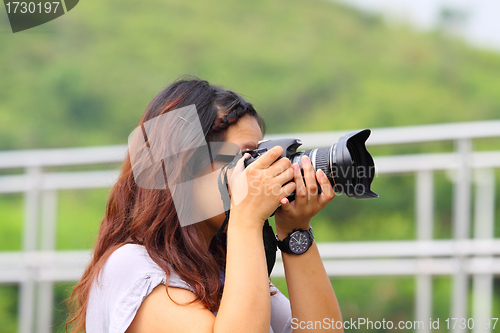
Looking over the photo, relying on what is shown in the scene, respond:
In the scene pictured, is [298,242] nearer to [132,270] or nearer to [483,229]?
[132,270]

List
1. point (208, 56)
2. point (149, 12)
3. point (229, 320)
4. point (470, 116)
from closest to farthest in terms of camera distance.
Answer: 1. point (229, 320)
2. point (470, 116)
3. point (208, 56)
4. point (149, 12)

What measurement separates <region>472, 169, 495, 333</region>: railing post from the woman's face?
0.95 m

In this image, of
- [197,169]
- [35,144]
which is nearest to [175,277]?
[197,169]

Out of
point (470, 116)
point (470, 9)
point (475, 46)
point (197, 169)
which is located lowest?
point (470, 116)

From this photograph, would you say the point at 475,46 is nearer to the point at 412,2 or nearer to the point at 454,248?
the point at 412,2

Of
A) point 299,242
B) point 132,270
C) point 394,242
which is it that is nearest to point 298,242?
point 299,242

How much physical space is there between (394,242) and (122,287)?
3.52 ft

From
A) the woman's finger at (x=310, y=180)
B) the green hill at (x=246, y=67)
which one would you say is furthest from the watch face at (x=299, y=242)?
the green hill at (x=246, y=67)

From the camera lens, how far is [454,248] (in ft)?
5.47

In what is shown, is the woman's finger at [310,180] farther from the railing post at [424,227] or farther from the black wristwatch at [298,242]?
the railing post at [424,227]

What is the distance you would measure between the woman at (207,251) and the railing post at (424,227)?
2.17 ft

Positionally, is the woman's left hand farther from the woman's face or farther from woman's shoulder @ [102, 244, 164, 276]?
woman's shoulder @ [102, 244, 164, 276]

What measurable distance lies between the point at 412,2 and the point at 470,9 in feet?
8.79

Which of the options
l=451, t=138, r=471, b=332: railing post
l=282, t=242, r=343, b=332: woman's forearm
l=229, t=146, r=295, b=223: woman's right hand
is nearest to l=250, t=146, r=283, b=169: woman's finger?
l=229, t=146, r=295, b=223: woman's right hand
